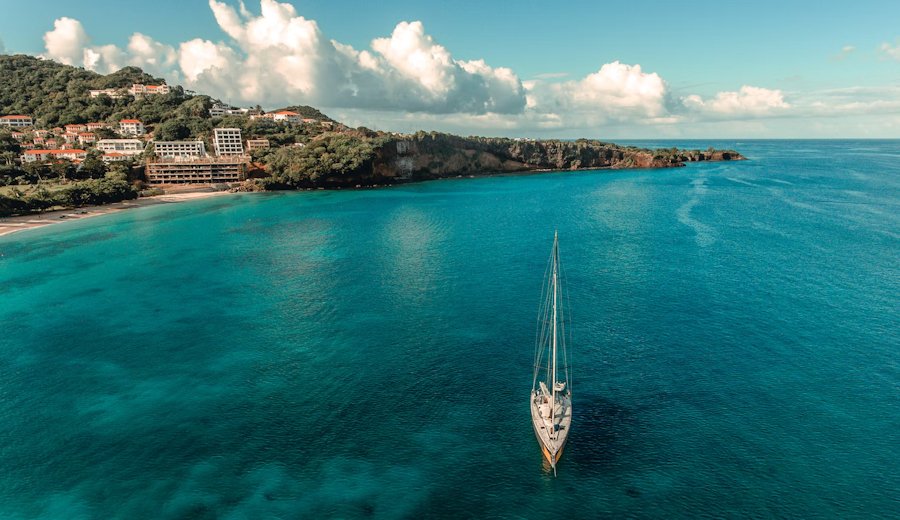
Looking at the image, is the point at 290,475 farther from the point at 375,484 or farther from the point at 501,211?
the point at 501,211

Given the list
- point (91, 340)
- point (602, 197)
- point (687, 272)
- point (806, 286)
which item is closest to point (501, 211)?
point (602, 197)

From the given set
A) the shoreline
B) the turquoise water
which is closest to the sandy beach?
the shoreline

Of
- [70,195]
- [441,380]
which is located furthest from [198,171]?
[441,380]

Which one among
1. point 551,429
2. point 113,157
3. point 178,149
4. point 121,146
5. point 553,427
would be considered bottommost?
point 551,429

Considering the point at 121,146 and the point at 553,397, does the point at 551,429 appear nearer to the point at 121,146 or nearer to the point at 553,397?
the point at 553,397

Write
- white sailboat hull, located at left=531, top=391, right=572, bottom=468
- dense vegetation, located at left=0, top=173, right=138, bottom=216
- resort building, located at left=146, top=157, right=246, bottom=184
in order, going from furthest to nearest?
resort building, located at left=146, top=157, right=246, bottom=184, dense vegetation, located at left=0, top=173, right=138, bottom=216, white sailboat hull, located at left=531, top=391, right=572, bottom=468

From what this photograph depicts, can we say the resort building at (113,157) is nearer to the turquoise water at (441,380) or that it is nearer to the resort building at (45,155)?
the resort building at (45,155)

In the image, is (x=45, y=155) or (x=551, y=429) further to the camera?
(x=45, y=155)

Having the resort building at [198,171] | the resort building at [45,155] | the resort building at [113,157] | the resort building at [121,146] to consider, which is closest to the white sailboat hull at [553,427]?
the resort building at [198,171]

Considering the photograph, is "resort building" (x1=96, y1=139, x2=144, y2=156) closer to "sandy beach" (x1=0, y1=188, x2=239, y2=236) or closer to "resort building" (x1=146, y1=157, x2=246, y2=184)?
"resort building" (x1=146, y1=157, x2=246, y2=184)
